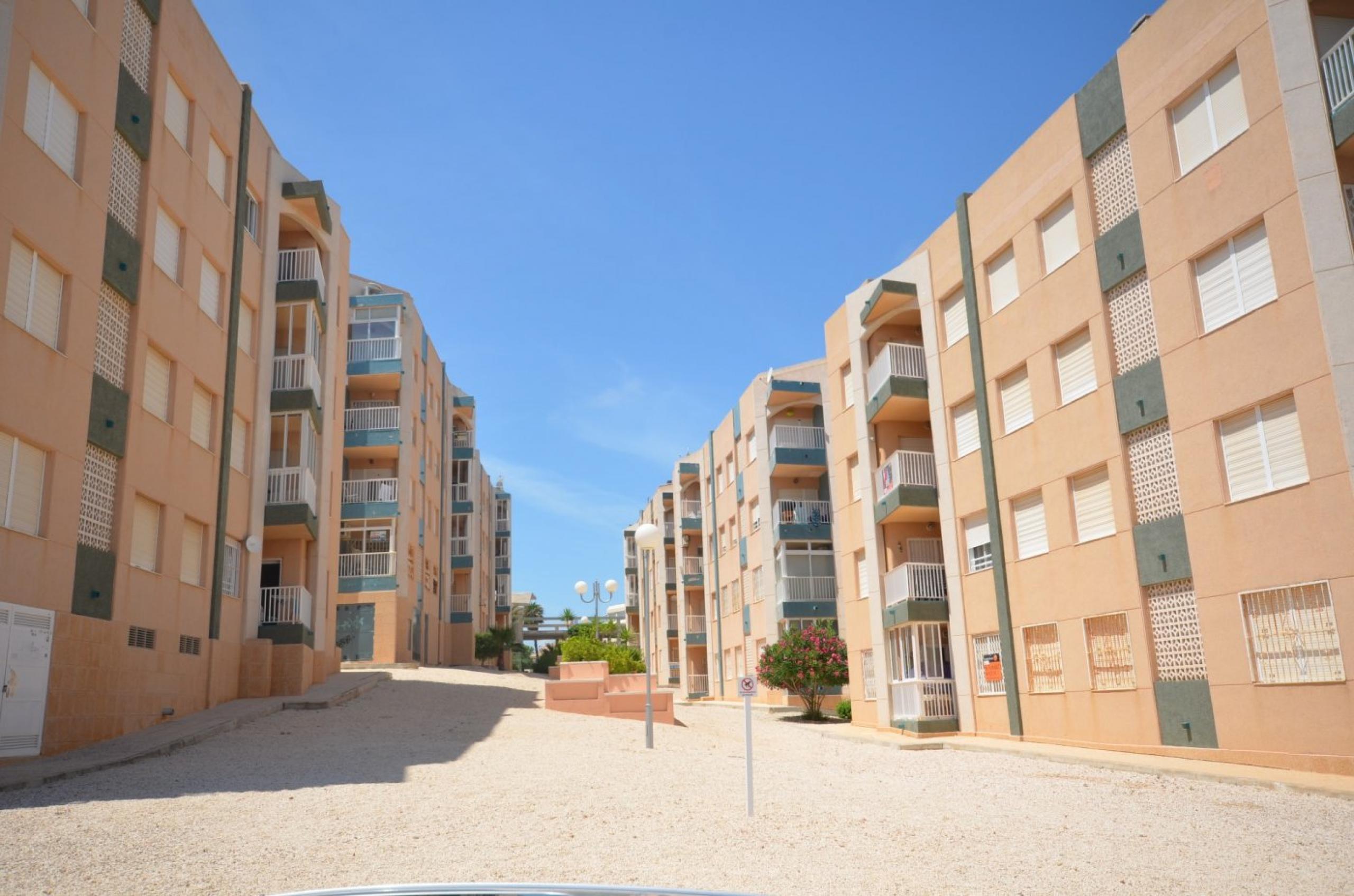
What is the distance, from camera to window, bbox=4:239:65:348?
14.8 m

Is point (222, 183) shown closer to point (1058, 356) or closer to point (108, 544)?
point (108, 544)

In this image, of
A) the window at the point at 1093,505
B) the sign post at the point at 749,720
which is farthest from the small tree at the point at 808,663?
the sign post at the point at 749,720

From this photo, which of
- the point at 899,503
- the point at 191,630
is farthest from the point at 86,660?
the point at 899,503

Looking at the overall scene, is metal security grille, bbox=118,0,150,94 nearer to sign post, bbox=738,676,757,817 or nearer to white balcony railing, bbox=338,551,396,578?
sign post, bbox=738,676,757,817

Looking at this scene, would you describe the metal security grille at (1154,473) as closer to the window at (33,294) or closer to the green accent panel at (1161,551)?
the green accent panel at (1161,551)

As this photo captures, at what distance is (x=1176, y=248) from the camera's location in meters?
16.8

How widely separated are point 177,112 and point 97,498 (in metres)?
8.21

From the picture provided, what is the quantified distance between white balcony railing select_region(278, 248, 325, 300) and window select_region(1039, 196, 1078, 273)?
1773 centimetres

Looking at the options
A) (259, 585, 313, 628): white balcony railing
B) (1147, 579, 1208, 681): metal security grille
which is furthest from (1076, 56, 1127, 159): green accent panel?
(259, 585, 313, 628): white balcony railing

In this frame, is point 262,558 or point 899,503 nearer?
point 899,503

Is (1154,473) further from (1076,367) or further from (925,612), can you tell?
(925,612)

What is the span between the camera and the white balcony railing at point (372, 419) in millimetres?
37312

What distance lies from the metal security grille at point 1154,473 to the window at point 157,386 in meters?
17.5

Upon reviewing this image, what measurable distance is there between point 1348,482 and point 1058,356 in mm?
7310
